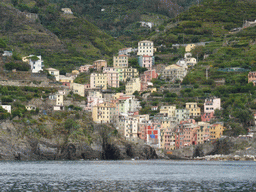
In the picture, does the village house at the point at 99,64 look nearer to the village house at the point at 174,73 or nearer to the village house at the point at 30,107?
the village house at the point at 174,73

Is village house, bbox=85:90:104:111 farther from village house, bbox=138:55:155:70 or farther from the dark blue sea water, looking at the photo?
the dark blue sea water

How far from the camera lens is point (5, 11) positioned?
625 feet

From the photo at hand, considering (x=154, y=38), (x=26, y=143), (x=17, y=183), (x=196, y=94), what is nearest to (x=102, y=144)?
(x=26, y=143)

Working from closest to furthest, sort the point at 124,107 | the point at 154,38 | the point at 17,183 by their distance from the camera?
the point at 17,183 → the point at 124,107 → the point at 154,38

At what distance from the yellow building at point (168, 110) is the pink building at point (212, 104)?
7.13 metres

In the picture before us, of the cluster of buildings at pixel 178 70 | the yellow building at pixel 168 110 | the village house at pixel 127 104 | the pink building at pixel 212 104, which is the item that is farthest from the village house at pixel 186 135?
the cluster of buildings at pixel 178 70

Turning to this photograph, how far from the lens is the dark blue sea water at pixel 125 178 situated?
214 feet

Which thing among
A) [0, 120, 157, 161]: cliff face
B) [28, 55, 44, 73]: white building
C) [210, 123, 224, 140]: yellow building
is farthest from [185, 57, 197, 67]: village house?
[0, 120, 157, 161]: cliff face

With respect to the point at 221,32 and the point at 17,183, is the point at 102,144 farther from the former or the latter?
the point at 221,32

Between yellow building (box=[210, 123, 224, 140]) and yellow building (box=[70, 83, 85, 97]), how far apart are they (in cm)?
3498

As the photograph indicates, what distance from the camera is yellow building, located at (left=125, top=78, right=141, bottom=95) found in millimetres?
144750

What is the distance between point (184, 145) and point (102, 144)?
683 inches

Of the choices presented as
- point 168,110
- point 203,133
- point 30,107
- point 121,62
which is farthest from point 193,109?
point 30,107

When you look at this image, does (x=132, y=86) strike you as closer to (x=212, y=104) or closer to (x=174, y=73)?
(x=174, y=73)
